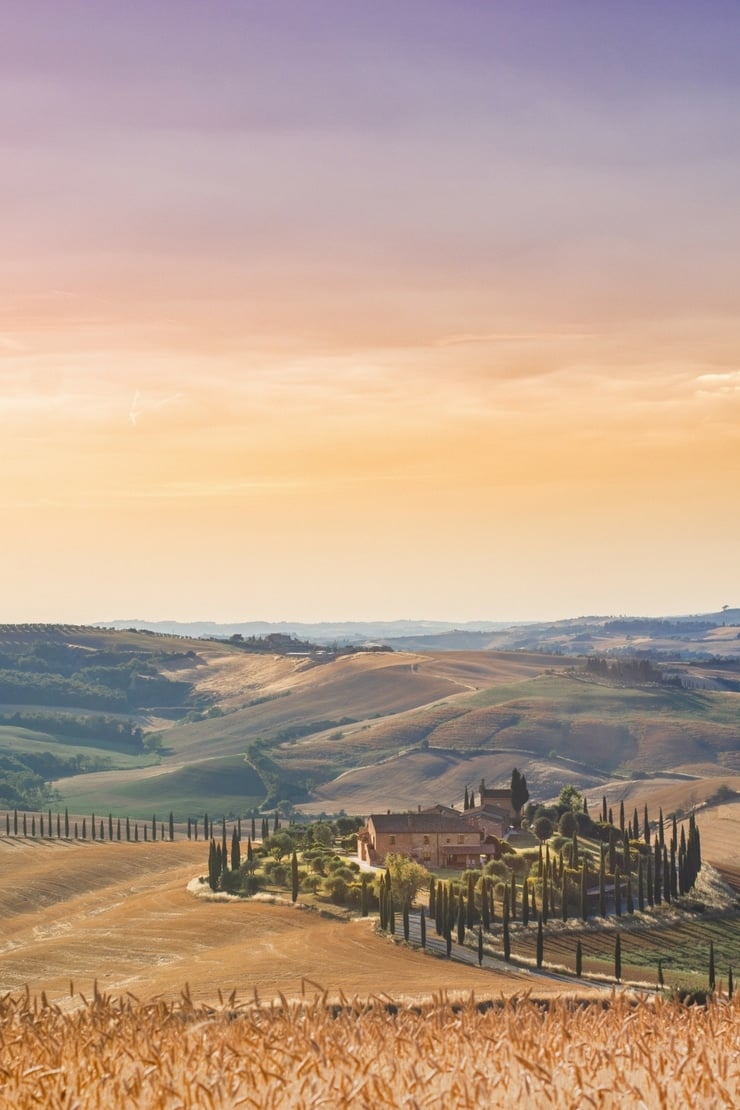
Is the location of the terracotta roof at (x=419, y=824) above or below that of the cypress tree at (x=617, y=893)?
above

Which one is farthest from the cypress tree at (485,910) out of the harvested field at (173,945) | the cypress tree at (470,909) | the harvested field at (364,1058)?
the harvested field at (364,1058)

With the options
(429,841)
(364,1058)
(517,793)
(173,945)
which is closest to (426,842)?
(429,841)

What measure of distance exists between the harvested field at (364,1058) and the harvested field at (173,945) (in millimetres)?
30528

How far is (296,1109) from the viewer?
39.1 ft

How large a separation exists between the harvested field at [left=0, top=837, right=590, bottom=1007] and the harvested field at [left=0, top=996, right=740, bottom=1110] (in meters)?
30.5

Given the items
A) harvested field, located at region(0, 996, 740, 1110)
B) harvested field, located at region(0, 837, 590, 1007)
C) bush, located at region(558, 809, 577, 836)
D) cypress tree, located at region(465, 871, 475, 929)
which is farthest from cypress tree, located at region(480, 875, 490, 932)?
harvested field, located at region(0, 996, 740, 1110)

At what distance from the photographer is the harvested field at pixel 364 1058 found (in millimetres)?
12203

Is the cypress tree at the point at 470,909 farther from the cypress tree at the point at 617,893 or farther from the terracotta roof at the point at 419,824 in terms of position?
the terracotta roof at the point at 419,824

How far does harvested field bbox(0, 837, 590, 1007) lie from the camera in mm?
66125

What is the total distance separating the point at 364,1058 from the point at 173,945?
267 ft

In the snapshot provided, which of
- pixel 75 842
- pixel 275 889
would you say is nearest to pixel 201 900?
pixel 275 889

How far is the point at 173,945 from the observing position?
90625mm

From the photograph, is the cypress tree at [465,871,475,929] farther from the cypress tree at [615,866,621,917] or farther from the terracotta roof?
the terracotta roof

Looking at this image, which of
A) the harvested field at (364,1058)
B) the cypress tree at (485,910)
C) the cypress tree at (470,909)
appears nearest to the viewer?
the harvested field at (364,1058)
